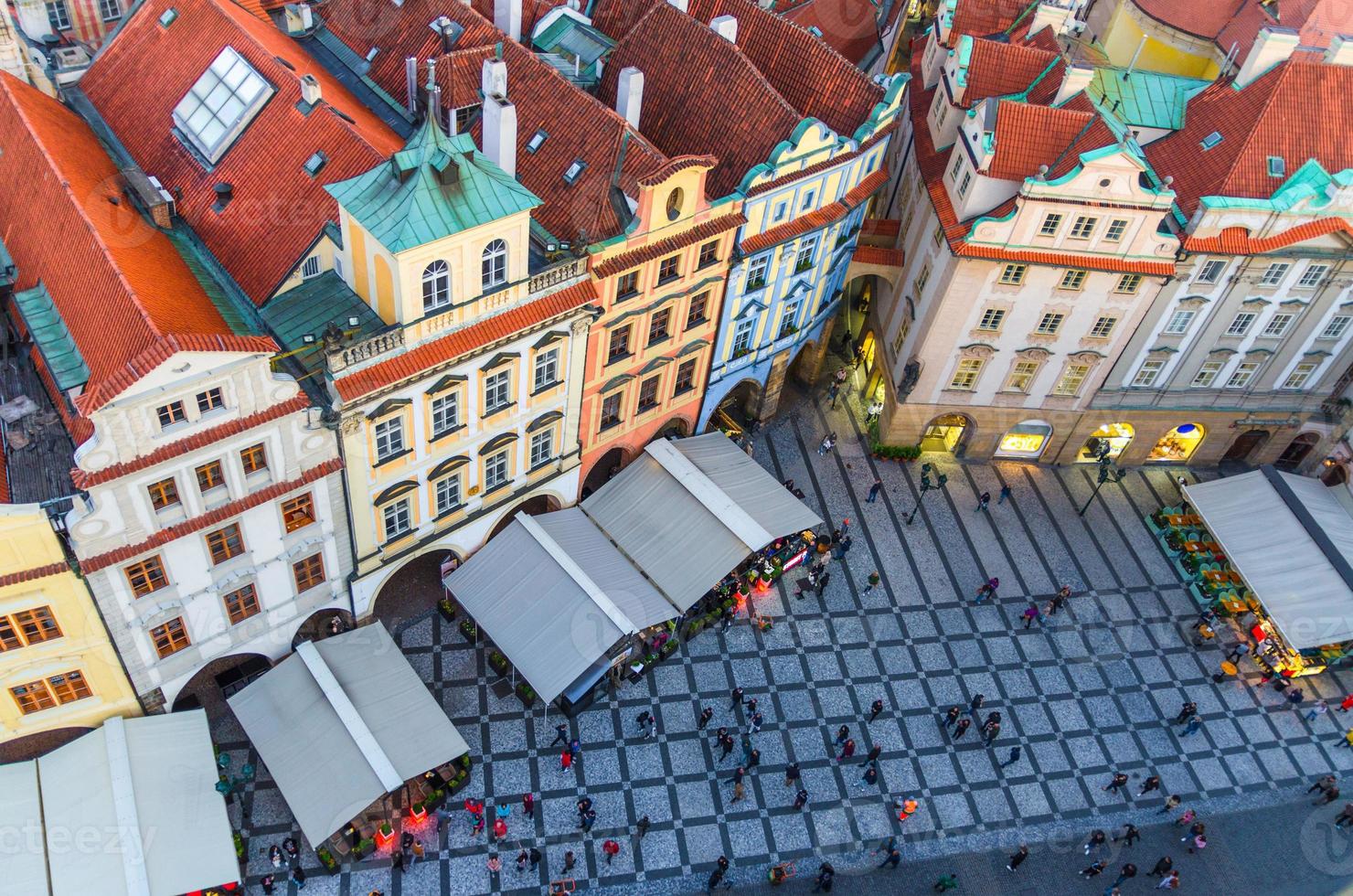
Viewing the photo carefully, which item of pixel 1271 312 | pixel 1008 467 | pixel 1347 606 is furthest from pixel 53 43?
pixel 1347 606

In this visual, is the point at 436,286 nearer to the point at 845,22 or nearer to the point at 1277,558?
the point at 845,22

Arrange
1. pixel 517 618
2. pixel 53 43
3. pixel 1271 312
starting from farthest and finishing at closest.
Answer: pixel 1271 312, pixel 53 43, pixel 517 618

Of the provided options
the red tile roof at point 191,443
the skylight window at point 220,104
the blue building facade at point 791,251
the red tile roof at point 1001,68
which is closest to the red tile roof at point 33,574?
the red tile roof at point 191,443

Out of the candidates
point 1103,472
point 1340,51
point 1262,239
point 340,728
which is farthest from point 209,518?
point 1340,51

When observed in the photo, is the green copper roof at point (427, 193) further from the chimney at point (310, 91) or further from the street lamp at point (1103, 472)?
the street lamp at point (1103, 472)

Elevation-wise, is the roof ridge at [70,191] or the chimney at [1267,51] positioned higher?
the chimney at [1267,51]

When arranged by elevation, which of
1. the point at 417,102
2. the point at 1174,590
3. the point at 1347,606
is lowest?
the point at 1174,590

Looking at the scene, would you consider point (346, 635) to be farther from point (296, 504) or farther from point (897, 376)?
point (897, 376)
